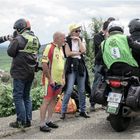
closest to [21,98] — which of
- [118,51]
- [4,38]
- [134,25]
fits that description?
[4,38]

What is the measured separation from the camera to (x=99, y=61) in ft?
29.8

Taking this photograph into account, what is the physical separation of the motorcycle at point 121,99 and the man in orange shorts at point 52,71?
910 mm

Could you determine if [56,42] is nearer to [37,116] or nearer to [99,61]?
[99,61]

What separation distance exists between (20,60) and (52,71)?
1.98 feet

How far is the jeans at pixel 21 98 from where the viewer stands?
348 inches

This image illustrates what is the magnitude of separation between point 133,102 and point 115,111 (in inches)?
13.4

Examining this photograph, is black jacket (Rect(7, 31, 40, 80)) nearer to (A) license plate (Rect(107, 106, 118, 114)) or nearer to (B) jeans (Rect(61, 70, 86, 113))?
(B) jeans (Rect(61, 70, 86, 113))

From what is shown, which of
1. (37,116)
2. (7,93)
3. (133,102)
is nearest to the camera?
(133,102)

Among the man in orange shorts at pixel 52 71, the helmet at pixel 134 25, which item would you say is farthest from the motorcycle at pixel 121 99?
the helmet at pixel 134 25

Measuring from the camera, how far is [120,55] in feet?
27.9

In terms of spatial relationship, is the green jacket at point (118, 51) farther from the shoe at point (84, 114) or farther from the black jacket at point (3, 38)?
the black jacket at point (3, 38)

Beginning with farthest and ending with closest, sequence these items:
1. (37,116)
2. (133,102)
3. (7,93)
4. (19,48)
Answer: (7,93)
(37,116)
(19,48)
(133,102)

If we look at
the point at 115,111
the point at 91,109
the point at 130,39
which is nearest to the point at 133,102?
the point at 115,111

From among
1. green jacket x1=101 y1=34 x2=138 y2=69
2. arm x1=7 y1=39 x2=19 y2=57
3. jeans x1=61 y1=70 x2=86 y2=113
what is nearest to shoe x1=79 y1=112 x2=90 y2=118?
jeans x1=61 y1=70 x2=86 y2=113
